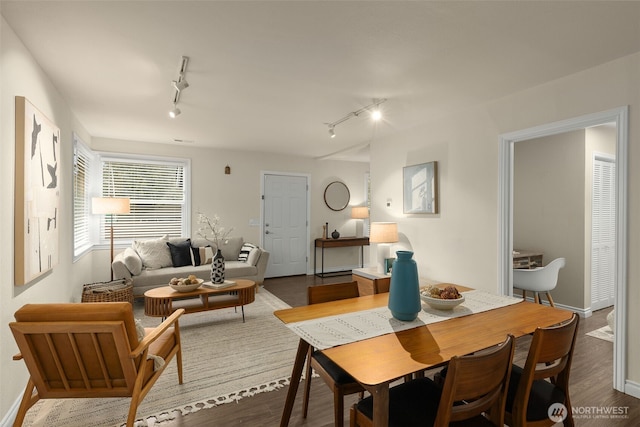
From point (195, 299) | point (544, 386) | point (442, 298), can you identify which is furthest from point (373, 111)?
point (195, 299)

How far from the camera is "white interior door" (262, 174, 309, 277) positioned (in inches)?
244

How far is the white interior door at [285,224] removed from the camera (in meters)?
6.19

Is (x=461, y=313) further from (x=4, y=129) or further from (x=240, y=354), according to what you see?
(x=4, y=129)

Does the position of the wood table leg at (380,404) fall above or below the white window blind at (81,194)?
below

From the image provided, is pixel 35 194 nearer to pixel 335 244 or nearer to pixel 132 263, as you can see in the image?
pixel 132 263

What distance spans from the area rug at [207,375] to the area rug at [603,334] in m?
3.10

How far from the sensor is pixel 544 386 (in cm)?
160

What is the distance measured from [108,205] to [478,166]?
184 inches

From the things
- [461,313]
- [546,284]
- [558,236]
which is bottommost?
[546,284]

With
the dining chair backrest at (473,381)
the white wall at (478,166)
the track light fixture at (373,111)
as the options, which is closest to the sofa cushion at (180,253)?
the white wall at (478,166)

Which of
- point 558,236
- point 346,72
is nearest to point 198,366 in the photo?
point 346,72

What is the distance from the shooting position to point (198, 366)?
2.70 metres

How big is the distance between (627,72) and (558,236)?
96.6 inches

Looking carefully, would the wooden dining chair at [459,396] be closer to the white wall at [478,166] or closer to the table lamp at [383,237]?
the white wall at [478,166]
